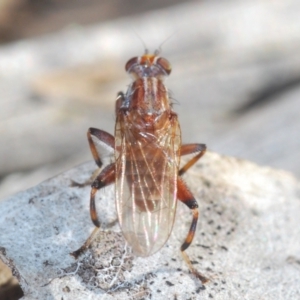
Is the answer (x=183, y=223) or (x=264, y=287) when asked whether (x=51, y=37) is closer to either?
(x=183, y=223)

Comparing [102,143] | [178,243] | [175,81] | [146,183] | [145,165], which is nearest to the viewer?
[178,243]

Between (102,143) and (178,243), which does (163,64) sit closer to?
(102,143)

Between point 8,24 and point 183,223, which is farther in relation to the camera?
point 8,24

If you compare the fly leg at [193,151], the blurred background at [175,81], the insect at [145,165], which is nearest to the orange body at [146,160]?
the insect at [145,165]

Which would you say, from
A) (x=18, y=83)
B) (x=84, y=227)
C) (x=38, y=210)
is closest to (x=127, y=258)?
(x=84, y=227)

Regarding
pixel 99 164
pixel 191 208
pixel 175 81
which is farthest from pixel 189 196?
pixel 175 81
